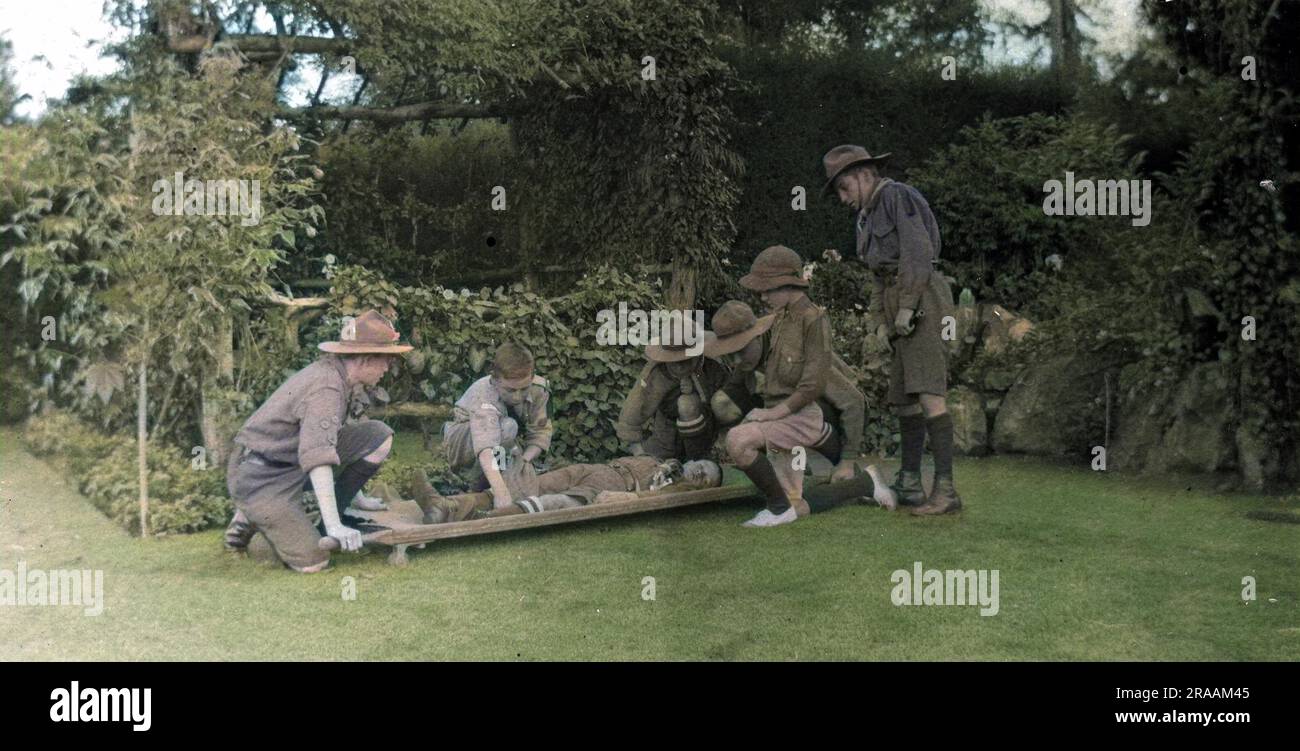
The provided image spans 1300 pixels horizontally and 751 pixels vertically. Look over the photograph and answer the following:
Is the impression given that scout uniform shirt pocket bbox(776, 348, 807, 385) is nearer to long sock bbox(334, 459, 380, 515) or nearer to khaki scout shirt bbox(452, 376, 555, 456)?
khaki scout shirt bbox(452, 376, 555, 456)

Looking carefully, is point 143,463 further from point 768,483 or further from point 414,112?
point 414,112

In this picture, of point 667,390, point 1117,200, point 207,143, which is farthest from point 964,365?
point 207,143

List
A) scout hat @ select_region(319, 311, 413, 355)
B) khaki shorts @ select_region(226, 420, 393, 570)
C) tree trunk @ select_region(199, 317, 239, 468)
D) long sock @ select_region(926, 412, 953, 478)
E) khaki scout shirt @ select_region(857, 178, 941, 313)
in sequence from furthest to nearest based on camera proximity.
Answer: tree trunk @ select_region(199, 317, 239, 468) → long sock @ select_region(926, 412, 953, 478) → khaki scout shirt @ select_region(857, 178, 941, 313) → khaki shorts @ select_region(226, 420, 393, 570) → scout hat @ select_region(319, 311, 413, 355)

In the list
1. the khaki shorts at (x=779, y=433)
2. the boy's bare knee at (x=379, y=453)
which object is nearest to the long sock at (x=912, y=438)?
the khaki shorts at (x=779, y=433)

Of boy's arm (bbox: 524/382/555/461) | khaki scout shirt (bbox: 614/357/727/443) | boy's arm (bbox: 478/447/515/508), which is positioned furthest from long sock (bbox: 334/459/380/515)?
khaki scout shirt (bbox: 614/357/727/443)

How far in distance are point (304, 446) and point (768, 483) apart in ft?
8.52

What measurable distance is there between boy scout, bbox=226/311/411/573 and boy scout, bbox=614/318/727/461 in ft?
6.71

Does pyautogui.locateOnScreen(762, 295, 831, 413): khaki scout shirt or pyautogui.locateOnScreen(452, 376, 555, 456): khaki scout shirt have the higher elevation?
pyautogui.locateOnScreen(762, 295, 831, 413): khaki scout shirt

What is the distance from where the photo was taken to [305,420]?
229 inches

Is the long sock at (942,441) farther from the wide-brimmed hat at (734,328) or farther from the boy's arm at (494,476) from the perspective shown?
the boy's arm at (494,476)

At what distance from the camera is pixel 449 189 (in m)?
12.0

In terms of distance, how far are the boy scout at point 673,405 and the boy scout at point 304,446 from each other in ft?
6.71

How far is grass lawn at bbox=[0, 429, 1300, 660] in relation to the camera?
4945 mm

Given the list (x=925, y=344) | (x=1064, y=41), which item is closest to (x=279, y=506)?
(x=925, y=344)
